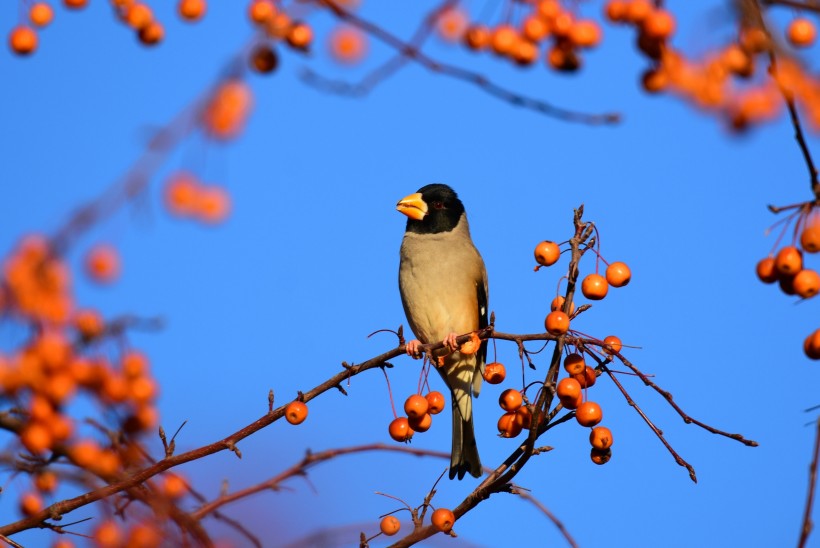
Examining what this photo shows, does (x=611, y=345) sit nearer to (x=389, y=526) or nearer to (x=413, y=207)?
(x=389, y=526)

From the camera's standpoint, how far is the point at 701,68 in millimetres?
2602

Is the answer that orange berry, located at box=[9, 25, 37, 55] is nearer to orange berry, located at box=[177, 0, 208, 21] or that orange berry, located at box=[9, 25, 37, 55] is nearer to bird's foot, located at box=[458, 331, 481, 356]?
orange berry, located at box=[177, 0, 208, 21]

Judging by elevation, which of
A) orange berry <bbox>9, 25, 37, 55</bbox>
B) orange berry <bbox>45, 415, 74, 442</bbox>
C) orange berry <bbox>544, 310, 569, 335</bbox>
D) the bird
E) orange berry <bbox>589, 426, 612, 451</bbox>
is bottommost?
orange berry <bbox>45, 415, 74, 442</bbox>

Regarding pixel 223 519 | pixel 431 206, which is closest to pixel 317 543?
pixel 223 519

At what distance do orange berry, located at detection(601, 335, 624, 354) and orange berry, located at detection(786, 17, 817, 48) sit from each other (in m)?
1.22

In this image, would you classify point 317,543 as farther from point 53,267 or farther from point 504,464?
point 53,267

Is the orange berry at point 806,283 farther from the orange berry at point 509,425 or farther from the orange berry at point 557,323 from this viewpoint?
the orange berry at point 509,425

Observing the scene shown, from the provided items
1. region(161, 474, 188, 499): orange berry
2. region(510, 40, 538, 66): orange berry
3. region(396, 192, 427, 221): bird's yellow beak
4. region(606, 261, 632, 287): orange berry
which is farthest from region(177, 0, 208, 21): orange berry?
region(396, 192, 427, 221): bird's yellow beak

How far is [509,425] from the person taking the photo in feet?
13.4

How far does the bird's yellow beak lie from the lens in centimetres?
709

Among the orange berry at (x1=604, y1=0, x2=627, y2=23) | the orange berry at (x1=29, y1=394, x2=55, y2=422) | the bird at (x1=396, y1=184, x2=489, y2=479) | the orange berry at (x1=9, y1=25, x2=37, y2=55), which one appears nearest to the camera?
the orange berry at (x1=604, y1=0, x2=627, y2=23)

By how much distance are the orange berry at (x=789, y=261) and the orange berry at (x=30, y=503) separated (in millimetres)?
2797

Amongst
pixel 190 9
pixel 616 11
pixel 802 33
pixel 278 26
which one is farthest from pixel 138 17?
pixel 802 33

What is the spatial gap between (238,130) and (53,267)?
631 mm
